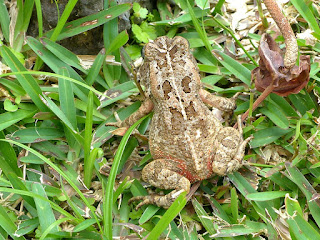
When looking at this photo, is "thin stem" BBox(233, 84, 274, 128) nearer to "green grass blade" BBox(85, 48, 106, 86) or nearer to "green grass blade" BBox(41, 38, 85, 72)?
"green grass blade" BBox(85, 48, 106, 86)

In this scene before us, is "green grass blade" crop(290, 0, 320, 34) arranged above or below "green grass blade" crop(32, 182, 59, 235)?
above

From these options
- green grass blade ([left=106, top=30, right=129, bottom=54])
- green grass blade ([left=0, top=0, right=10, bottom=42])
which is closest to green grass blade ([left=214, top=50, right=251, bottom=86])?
green grass blade ([left=106, top=30, right=129, bottom=54])

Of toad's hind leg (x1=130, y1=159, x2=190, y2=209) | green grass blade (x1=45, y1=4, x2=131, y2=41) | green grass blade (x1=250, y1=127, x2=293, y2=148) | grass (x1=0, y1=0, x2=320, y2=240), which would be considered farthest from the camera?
green grass blade (x1=45, y1=4, x2=131, y2=41)

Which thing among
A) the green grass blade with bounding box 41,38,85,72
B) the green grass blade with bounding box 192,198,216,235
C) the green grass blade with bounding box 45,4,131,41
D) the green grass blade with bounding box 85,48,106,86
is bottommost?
the green grass blade with bounding box 192,198,216,235

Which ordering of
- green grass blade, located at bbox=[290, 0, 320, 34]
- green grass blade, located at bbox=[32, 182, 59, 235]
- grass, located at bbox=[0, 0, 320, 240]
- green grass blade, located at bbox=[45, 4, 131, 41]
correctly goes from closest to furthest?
green grass blade, located at bbox=[32, 182, 59, 235] < grass, located at bbox=[0, 0, 320, 240] < green grass blade, located at bbox=[45, 4, 131, 41] < green grass blade, located at bbox=[290, 0, 320, 34]

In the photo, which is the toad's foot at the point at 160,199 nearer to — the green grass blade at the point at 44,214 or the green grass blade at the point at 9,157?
the green grass blade at the point at 44,214

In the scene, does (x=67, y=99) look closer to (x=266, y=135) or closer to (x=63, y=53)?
(x=63, y=53)
